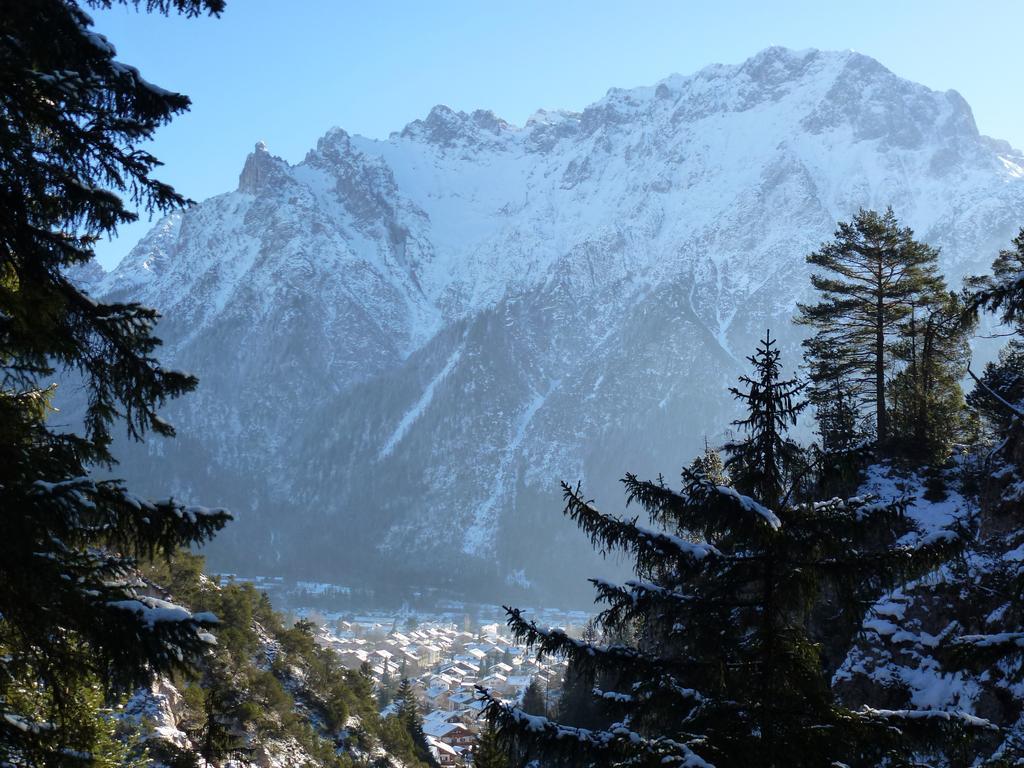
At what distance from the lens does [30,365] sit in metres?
6.84

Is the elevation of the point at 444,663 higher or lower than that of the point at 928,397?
higher

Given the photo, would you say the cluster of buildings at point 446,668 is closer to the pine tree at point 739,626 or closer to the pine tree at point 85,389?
the pine tree at point 739,626

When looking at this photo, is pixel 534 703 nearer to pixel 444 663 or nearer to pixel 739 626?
pixel 739 626

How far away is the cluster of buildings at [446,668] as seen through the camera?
67438mm

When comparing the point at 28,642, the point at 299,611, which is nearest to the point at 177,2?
the point at 28,642

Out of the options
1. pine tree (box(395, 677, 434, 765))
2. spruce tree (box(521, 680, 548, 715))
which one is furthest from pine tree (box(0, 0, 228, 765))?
spruce tree (box(521, 680, 548, 715))

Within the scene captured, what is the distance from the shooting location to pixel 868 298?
2795 cm

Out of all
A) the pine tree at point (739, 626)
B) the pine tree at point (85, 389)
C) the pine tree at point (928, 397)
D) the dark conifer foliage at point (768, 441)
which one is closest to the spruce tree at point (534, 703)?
the pine tree at point (928, 397)

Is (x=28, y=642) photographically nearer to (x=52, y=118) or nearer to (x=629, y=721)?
(x=52, y=118)

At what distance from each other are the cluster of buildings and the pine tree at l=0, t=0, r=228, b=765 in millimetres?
44779

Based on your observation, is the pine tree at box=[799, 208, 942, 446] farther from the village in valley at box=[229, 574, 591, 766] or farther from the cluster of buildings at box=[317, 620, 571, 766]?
the cluster of buildings at box=[317, 620, 571, 766]

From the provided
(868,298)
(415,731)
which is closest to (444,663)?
(415,731)

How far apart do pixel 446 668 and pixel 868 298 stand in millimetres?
102599

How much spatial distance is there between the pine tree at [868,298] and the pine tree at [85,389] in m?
24.2
